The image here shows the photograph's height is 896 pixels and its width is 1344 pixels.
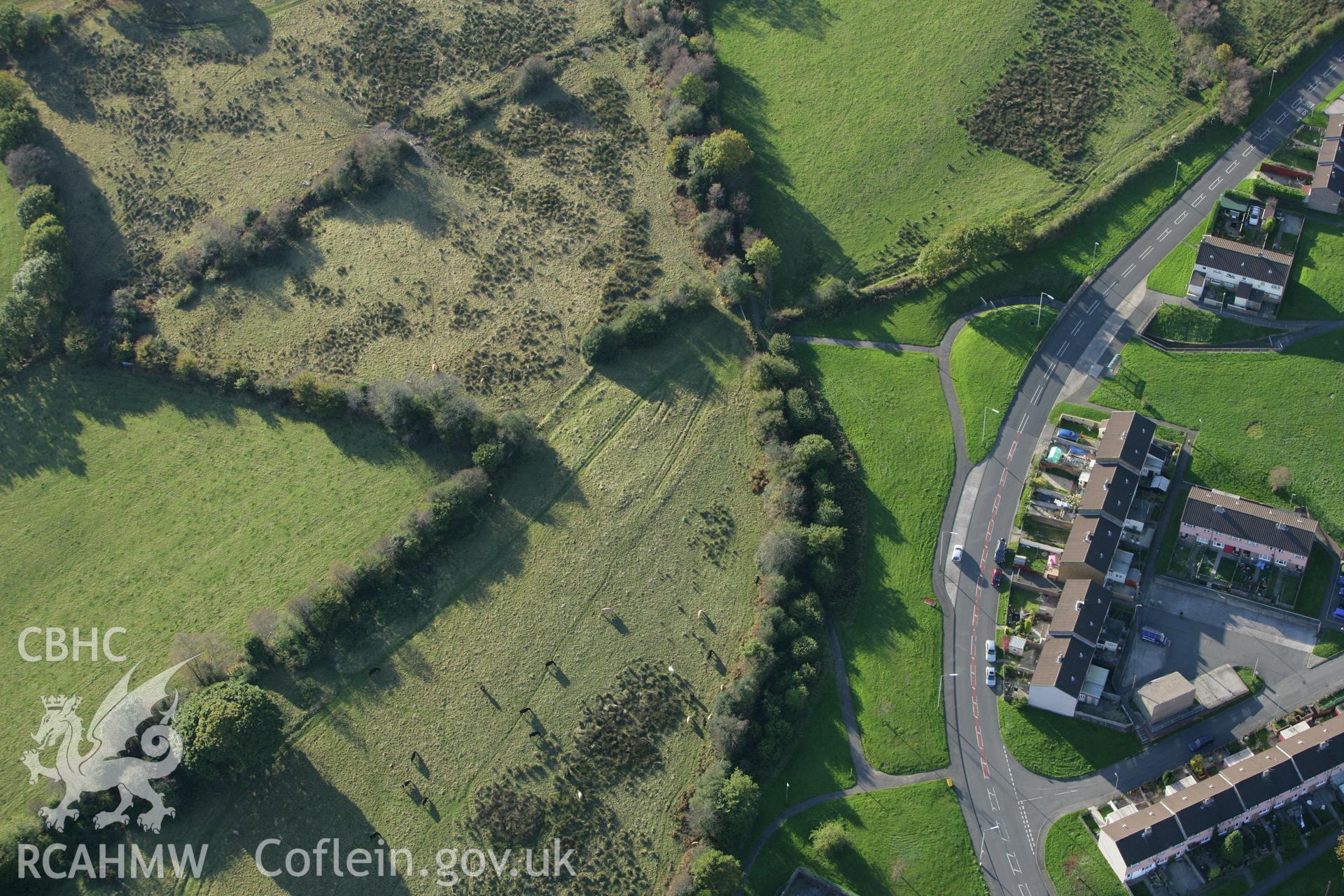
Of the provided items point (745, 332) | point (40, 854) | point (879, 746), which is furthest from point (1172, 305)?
point (40, 854)

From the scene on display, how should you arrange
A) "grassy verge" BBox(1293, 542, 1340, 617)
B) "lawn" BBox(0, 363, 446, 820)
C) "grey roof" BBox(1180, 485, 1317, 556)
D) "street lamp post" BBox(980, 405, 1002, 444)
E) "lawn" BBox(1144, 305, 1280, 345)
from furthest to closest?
"lawn" BBox(1144, 305, 1280, 345) < "street lamp post" BBox(980, 405, 1002, 444) < "lawn" BBox(0, 363, 446, 820) < "grey roof" BBox(1180, 485, 1317, 556) < "grassy verge" BBox(1293, 542, 1340, 617)

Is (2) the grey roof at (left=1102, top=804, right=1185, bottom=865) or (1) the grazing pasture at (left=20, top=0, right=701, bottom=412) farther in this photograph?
(1) the grazing pasture at (left=20, top=0, right=701, bottom=412)

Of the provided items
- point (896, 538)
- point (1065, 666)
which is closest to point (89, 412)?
point (896, 538)

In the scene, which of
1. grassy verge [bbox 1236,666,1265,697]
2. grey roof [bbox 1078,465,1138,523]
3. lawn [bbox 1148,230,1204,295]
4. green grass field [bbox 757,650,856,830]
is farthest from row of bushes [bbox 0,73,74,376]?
grassy verge [bbox 1236,666,1265,697]

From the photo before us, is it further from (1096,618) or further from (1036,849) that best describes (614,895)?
(1096,618)

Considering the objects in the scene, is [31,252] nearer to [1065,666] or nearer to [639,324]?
[639,324]

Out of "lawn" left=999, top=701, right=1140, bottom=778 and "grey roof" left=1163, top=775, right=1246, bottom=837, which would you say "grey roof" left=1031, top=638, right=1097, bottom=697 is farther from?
"grey roof" left=1163, top=775, right=1246, bottom=837
